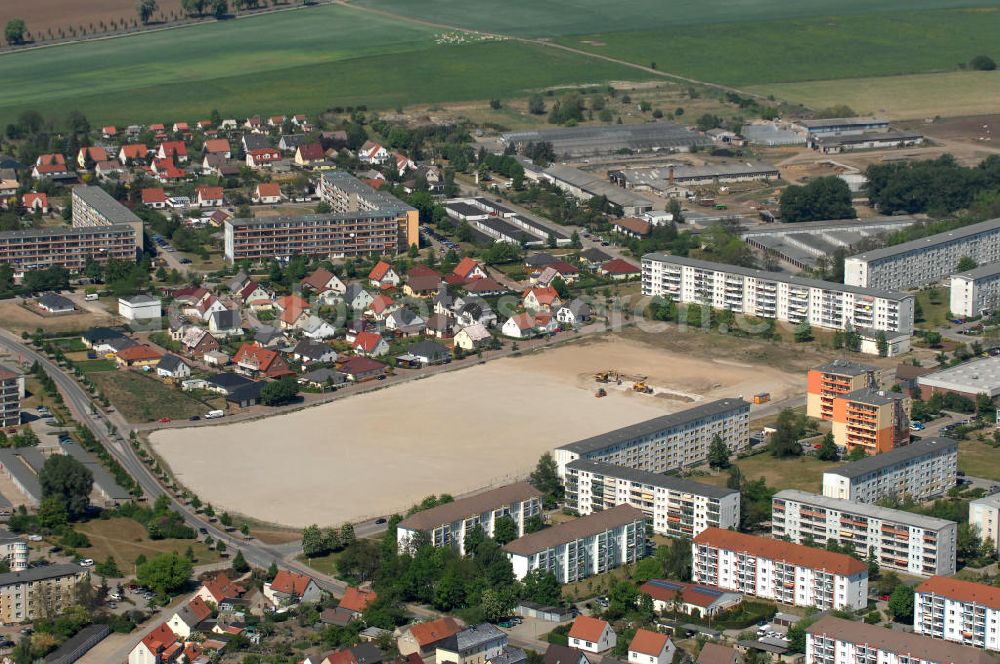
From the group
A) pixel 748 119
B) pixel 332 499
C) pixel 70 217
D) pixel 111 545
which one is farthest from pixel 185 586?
pixel 748 119

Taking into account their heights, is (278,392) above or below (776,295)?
below

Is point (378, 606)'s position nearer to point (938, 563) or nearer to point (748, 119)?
point (938, 563)

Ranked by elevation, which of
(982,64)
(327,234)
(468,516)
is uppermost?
(982,64)

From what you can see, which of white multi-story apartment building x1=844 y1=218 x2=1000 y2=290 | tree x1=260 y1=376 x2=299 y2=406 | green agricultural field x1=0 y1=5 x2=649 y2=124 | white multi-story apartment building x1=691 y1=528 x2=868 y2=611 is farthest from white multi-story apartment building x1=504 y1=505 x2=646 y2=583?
green agricultural field x1=0 y1=5 x2=649 y2=124

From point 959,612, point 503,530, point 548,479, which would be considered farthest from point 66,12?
point 959,612

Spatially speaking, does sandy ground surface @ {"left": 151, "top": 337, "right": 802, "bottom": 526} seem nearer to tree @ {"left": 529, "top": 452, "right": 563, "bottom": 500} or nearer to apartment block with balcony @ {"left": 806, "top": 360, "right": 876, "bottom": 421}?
tree @ {"left": 529, "top": 452, "right": 563, "bottom": 500}

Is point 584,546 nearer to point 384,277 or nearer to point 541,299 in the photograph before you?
point 541,299

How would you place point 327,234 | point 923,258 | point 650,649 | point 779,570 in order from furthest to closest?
point 327,234, point 923,258, point 779,570, point 650,649
